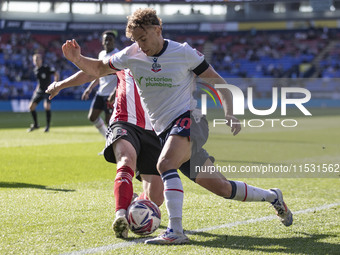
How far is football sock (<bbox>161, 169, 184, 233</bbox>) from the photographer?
4527mm

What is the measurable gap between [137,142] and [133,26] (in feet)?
4.32

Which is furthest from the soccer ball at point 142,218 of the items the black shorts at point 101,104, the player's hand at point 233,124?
the black shorts at point 101,104

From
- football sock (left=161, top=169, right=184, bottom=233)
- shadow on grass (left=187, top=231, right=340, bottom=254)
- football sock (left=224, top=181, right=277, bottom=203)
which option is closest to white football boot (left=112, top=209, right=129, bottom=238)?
football sock (left=161, top=169, right=184, bottom=233)

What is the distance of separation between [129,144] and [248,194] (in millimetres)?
1218

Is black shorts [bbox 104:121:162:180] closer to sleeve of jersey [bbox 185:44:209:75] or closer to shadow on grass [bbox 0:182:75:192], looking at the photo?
sleeve of jersey [bbox 185:44:209:75]

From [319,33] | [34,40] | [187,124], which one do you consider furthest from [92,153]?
[319,33]

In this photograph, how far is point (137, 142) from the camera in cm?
551

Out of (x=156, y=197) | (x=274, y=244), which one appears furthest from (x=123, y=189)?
(x=274, y=244)

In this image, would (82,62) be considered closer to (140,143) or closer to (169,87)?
(169,87)

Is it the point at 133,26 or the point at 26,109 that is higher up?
the point at 133,26

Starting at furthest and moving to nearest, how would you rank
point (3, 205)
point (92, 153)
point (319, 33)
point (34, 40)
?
1. point (319, 33)
2. point (34, 40)
3. point (92, 153)
4. point (3, 205)

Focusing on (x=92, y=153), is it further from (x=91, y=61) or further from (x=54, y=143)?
(x=91, y=61)

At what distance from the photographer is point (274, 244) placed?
457 cm

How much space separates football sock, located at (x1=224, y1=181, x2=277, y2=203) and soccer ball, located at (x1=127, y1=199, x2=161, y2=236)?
74 cm
